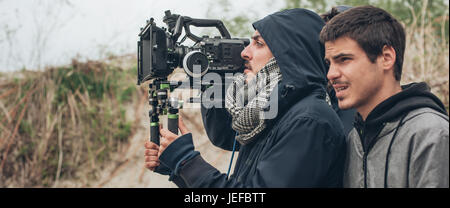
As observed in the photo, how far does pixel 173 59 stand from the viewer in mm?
1910

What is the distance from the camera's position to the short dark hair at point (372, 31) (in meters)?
1.39

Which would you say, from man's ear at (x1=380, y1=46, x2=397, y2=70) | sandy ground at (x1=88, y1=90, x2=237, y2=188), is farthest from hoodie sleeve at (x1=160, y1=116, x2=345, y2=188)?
sandy ground at (x1=88, y1=90, x2=237, y2=188)

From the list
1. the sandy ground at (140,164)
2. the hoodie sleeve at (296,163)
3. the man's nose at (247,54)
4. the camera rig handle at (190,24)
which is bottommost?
the sandy ground at (140,164)

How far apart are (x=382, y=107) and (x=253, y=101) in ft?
1.65

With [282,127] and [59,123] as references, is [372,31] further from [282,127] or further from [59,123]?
[59,123]

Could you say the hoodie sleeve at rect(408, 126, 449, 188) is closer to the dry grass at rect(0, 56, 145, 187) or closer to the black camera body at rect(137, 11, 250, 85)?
the black camera body at rect(137, 11, 250, 85)

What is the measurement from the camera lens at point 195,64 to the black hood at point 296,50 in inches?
11.8

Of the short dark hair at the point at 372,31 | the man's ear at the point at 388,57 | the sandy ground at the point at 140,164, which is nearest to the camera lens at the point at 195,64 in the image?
the short dark hair at the point at 372,31

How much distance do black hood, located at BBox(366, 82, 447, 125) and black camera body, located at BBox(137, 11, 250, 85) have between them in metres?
0.80

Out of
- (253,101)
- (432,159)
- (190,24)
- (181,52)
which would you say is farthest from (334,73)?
(190,24)

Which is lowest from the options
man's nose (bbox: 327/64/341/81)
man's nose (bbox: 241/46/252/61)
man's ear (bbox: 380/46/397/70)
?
man's nose (bbox: 327/64/341/81)

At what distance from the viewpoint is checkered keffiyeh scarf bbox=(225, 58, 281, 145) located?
1.62 meters

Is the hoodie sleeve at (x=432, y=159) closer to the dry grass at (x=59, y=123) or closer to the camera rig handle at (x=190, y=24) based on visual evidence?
the camera rig handle at (x=190, y=24)

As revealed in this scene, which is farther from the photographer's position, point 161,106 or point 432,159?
point 161,106
